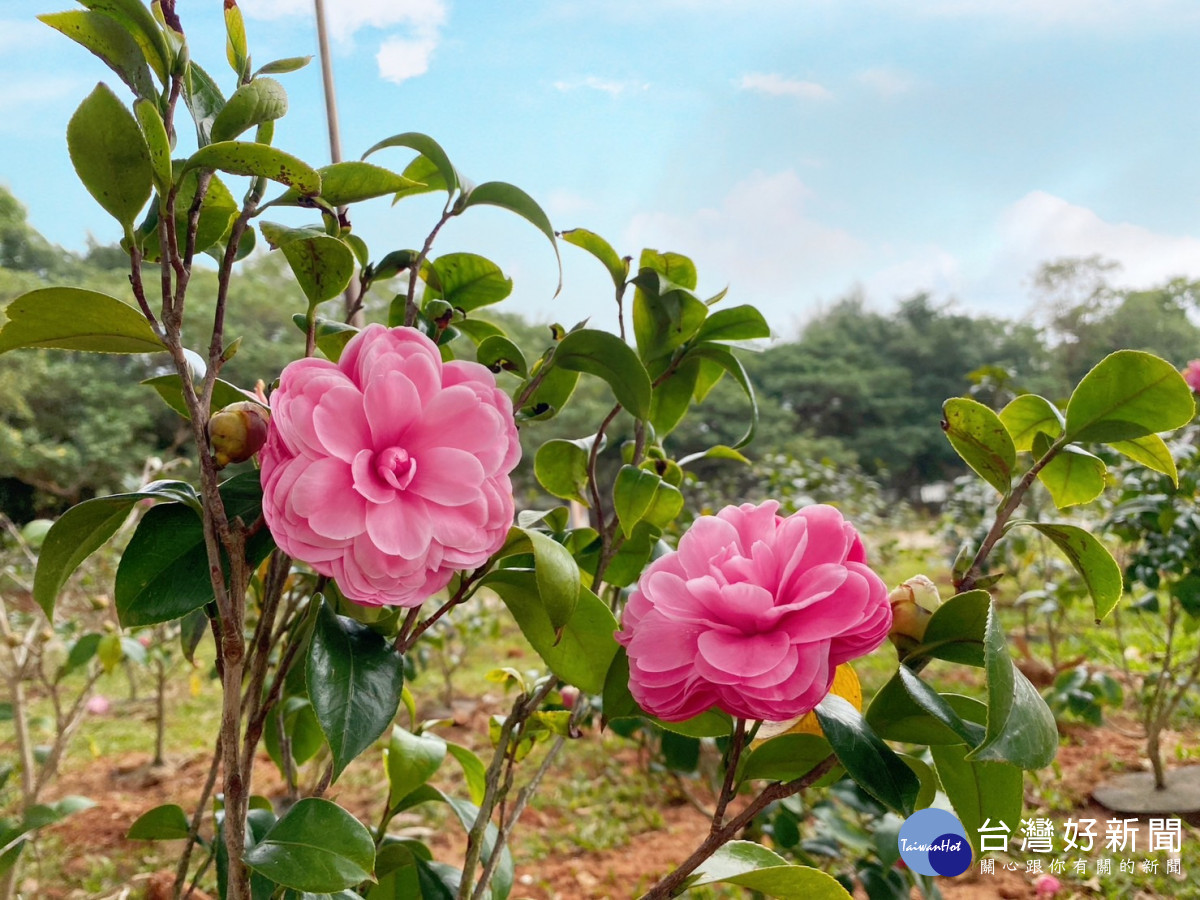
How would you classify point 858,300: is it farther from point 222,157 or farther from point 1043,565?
point 222,157

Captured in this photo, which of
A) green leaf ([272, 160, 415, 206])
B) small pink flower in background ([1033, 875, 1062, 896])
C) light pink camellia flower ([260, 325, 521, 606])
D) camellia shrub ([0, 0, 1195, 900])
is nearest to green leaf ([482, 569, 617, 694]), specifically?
camellia shrub ([0, 0, 1195, 900])

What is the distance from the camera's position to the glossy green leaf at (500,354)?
1.73 ft

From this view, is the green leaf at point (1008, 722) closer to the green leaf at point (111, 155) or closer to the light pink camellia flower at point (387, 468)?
the light pink camellia flower at point (387, 468)

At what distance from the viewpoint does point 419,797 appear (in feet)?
2.12

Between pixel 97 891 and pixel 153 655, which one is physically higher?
pixel 153 655

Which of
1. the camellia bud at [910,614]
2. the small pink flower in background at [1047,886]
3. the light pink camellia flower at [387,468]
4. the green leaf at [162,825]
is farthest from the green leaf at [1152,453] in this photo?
the small pink flower in background at [1047,886]

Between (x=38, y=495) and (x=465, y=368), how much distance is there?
6.02 meters

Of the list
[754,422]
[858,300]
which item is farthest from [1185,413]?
[858,300]

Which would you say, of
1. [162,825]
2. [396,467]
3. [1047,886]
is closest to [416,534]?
[396,467]

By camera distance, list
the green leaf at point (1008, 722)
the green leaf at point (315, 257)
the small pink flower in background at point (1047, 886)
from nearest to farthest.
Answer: the green leaf at point (1008, 722) → the green leaf at point (315, 257) → the small pink flower in background at point (1047, 886)

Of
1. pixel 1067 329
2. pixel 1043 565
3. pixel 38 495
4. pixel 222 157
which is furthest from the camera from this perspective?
pixel 1067 329

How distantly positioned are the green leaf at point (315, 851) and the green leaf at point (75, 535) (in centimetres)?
16

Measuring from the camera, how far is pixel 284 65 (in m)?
0.43

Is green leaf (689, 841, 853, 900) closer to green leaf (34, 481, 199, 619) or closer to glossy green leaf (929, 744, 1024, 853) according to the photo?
glossy green leaf (929, 744, 1024, 853)
